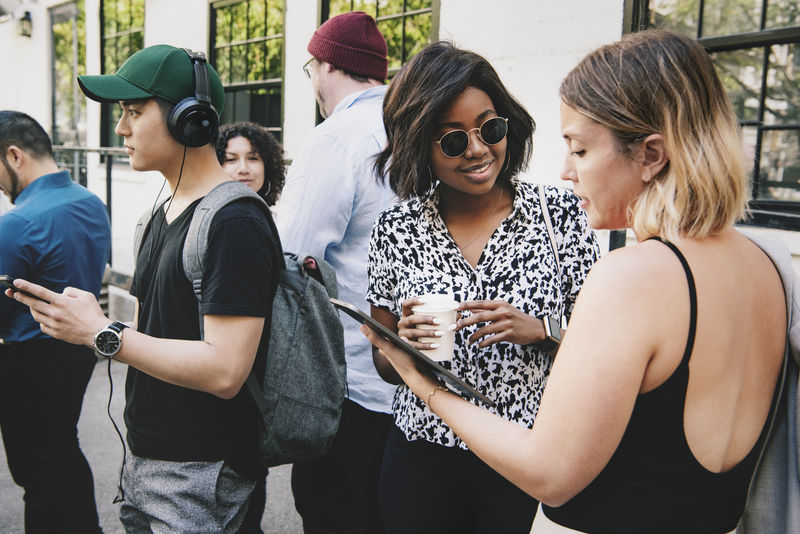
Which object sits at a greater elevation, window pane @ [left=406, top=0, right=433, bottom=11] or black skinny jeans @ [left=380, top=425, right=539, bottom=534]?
window pane @ [left=406, top=0, right=433, bottom=11]

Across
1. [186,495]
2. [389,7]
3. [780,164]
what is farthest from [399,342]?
[389,7]

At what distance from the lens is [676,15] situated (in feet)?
13.0

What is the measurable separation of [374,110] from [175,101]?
94cm

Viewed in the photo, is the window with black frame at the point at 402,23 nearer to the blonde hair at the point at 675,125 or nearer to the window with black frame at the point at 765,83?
the window with black frame at the point at 765,83

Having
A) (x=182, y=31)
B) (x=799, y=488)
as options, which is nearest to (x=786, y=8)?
(x=799, y=488)

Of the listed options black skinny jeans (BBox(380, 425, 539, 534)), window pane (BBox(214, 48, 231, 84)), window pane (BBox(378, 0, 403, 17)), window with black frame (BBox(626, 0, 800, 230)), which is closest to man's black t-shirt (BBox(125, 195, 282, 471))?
black skinny jeans (BBox(380, 425, 539, 534))

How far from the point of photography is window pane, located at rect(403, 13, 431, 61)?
563 cm

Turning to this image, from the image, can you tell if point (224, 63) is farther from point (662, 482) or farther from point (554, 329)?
point (662, 482)

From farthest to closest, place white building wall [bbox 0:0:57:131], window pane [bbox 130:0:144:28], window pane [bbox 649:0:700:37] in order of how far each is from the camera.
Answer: white building wall [bbox 0:0:57:131], window pane [bbox 130:0:144:28], window pane [bbox 649:0:700:37]

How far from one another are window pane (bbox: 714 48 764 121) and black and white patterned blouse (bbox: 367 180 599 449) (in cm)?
246

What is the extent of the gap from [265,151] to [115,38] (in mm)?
6948

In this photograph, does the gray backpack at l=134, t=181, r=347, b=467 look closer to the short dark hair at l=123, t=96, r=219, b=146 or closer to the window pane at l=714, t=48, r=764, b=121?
the short dark hair at l=123, t=96, r=219, b=146

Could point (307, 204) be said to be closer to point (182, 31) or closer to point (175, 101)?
point (175, 101)

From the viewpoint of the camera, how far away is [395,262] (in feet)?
6.12
